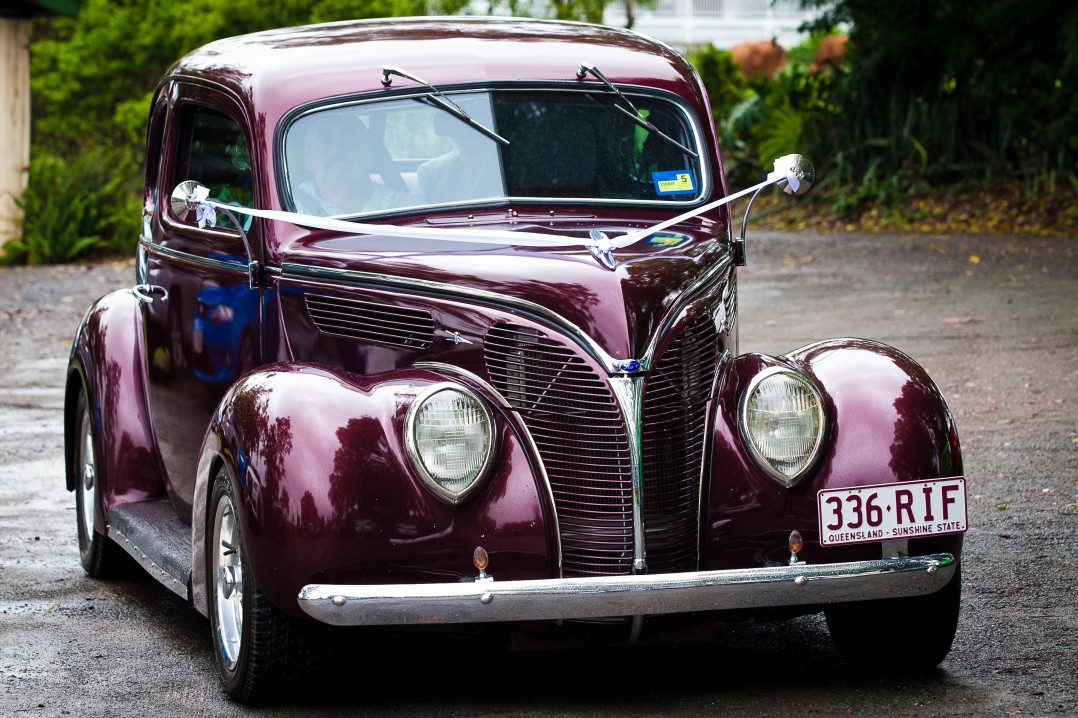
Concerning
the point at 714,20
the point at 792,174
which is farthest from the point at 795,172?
the point at 714,20

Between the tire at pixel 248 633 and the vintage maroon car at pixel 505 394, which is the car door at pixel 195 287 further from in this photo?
the tire at pixel 248 633

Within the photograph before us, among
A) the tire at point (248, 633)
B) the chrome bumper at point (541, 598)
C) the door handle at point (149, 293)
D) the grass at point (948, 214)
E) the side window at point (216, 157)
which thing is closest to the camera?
the chrome bumper at point (541, 598)

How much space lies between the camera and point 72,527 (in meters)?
7.45

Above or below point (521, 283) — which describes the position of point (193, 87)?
above

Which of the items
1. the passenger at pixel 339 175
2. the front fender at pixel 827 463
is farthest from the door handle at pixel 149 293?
the front fender at pixel 827 463

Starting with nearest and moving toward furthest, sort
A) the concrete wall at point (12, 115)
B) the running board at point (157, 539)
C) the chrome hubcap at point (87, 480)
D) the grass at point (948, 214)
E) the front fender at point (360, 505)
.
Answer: the front fender at point (360, 505) → the running board at point (157, 539) → the chrome hubcap at point (87, 480) → the grass at point (948, 214) → the concrete wall at point (12, 115)

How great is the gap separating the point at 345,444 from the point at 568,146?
1.69 meters

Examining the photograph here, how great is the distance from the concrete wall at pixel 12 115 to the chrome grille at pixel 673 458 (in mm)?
16493

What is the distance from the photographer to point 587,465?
4.45 m

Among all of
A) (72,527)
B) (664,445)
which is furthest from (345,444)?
(72,527)

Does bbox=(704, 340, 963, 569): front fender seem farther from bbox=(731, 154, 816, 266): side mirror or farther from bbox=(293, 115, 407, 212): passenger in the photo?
bbox=(293, 115, 407, 212): passenger

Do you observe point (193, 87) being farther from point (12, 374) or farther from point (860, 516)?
point (12, 374)

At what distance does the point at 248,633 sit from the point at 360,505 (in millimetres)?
550

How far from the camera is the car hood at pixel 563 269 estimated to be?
4.50m
